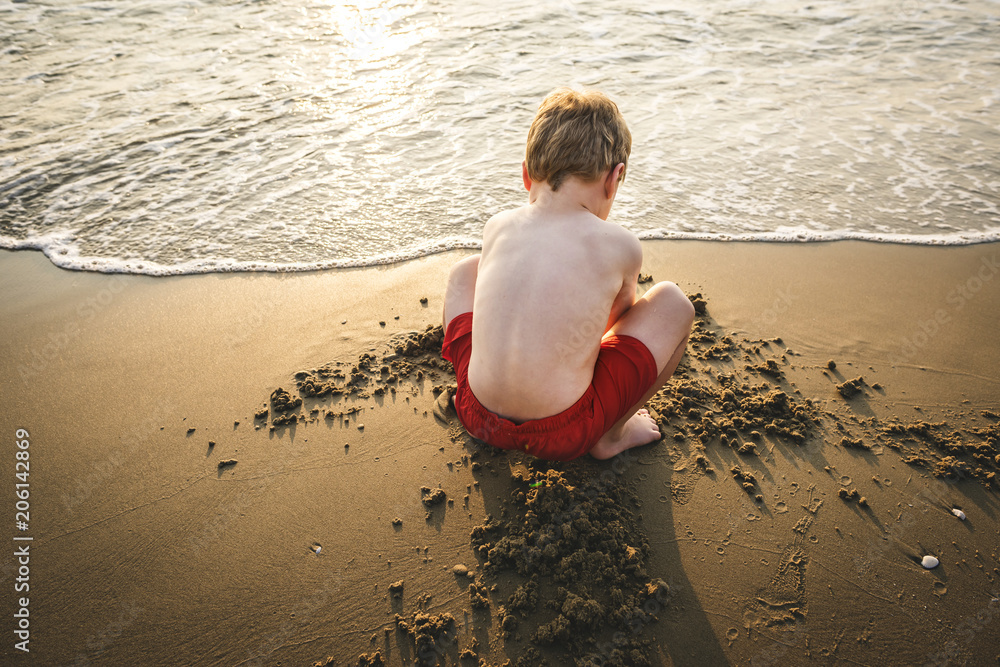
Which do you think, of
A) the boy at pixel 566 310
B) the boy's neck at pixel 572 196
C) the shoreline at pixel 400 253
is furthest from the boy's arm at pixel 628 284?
the shoreline at pixel 400 253

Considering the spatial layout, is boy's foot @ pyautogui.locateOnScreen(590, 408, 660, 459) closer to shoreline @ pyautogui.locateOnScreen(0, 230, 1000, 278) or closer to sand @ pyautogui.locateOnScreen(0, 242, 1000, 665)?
sand @ pyautogui.locateOnScreen(0, 242, 1000, 665)

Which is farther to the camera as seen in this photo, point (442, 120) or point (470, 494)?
point (442, 120)

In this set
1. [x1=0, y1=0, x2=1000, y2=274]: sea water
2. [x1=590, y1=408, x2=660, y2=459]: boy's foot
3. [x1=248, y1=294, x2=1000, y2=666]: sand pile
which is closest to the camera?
[x1=248, y1=294, x2=1000, y2=666]: sand pile

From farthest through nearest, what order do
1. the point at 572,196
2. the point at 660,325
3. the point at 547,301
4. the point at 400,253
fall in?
the point at 400,253 < the point at 660,325 < the point at 572,196 < the point at 547,301

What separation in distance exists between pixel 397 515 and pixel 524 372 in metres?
0.83

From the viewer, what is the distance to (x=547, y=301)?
195cm

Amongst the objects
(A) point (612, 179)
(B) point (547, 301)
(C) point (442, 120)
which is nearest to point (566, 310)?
(B) point (547, 301)

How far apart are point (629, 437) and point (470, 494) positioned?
0.76m

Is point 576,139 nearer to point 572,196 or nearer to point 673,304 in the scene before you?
point 572,196

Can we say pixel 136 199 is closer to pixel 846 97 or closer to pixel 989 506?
pixel 989 506

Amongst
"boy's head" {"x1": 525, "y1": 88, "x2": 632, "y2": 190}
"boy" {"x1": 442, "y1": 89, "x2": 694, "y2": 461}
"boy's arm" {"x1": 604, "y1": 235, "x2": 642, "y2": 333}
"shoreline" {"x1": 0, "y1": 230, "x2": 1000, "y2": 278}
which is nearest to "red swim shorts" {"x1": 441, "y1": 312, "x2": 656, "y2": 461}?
"boy" {"x1": 442, "y1": 89, "x2": 694, "y2": 461}

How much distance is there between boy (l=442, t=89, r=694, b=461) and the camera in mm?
1972

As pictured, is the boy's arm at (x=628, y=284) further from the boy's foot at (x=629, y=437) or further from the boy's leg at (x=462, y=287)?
the boy's leg at (x=462, y=287)

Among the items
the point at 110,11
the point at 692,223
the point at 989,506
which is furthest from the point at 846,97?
the point at 110,11
